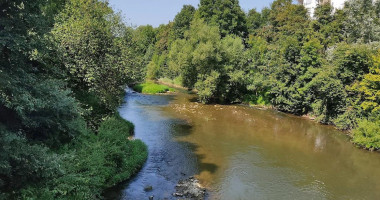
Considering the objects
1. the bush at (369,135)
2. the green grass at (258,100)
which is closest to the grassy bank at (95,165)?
the bush at (369,135)

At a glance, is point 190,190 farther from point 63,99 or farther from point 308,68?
point 308,68

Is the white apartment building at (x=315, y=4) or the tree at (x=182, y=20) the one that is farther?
the tree at (x=182, y=20)

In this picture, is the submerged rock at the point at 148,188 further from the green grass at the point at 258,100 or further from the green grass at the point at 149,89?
the green grass at the point at 149,89

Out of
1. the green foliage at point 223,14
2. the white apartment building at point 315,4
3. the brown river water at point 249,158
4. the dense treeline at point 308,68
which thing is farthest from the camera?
the green foliage at point 223,14

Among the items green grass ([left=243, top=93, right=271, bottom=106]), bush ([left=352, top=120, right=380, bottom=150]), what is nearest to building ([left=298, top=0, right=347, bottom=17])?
green grass ([left=243, top=93, right=271, bottom=106])

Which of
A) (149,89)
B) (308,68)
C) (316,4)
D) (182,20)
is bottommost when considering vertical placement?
(149,89)

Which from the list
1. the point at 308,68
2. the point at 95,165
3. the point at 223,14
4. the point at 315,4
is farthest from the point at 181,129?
the point at 315,4

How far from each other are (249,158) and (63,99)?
51.6 ft

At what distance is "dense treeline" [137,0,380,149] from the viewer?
28453 mm

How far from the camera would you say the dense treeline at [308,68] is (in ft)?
93.4

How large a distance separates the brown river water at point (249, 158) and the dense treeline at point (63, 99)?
2397mm

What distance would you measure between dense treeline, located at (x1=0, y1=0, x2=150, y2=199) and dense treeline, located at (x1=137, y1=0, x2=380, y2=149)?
693 centimetres

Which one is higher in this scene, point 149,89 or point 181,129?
point 149,89

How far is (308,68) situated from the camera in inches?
1385
